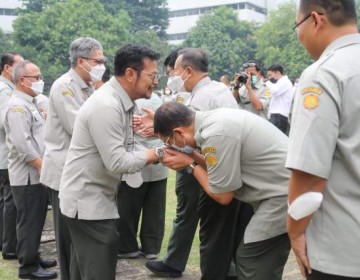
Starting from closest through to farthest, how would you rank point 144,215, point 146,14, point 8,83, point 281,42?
point 144,215, point 8,83, point 281,42, point 146,14

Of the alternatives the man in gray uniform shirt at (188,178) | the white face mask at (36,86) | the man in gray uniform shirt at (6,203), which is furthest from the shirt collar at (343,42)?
the man in gray uniform shirt at (6,203)

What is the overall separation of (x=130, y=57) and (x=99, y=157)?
2.00ft

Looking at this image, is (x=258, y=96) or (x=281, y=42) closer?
(x=258, y=96)

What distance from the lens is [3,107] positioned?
15.6 ft

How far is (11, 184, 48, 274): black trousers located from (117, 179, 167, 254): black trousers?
2.51 feet

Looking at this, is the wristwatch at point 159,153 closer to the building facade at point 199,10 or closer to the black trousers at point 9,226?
the black trousers at point 9,226

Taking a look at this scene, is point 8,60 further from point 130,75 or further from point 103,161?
point 103,161

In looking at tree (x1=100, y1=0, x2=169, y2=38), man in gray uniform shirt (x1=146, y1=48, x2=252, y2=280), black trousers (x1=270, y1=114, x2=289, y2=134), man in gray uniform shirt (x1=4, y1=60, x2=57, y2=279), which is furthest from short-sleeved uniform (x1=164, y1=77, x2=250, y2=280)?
tree (x1=100, y1=0, x2=169, y2=38)

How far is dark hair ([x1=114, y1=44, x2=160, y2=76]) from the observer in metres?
2.83

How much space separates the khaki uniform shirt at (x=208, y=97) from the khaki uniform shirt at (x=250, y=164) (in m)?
1.32

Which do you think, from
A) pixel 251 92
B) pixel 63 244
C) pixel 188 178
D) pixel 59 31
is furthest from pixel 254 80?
pixel 59 31

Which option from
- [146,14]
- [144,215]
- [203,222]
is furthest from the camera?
[146,14]

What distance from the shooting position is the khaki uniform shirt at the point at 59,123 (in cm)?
348

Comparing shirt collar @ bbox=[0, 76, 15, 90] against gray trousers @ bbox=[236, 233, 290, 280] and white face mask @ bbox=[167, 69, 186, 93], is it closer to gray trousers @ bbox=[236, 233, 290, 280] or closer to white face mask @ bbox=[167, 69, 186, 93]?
white face mask @ bbox=[167, 69, 186, 93]
